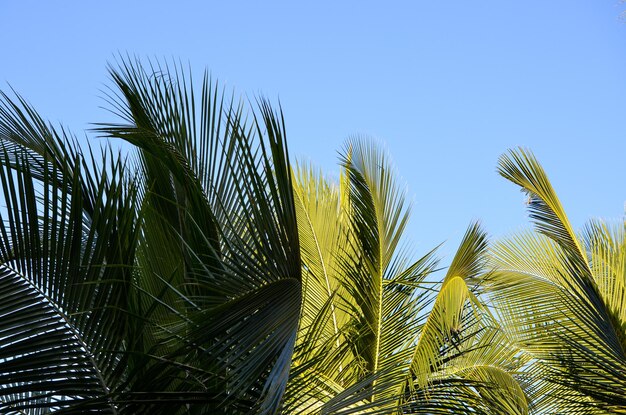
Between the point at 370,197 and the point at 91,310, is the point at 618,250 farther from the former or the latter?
the point at 91,310

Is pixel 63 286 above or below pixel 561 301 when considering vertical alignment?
below

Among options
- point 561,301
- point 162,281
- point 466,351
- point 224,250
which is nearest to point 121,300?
point 162,281

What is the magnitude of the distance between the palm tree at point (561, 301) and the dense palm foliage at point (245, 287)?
0.06 ft

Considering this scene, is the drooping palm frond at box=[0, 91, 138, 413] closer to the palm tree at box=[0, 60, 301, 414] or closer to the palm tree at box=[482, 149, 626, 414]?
the palm tree at box=[0, 60, 301, 414]

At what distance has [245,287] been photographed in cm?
Answer: 228

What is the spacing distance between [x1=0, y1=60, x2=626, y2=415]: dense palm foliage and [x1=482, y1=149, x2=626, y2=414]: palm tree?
2cm

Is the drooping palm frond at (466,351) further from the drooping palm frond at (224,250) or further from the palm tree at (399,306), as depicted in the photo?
the drooping palm frond at (224,250)

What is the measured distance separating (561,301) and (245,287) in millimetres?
4459

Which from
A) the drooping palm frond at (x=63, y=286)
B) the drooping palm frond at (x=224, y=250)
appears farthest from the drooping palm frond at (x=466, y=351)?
the drooping palm frond at (x=63, y=286)

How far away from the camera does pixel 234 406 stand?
2541mm

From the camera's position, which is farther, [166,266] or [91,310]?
[166,266]

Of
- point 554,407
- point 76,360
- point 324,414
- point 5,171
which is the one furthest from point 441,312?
point 5,171

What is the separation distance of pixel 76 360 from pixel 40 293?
0.82 feet

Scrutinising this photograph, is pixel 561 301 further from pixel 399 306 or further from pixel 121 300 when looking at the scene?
pixel 121 300
